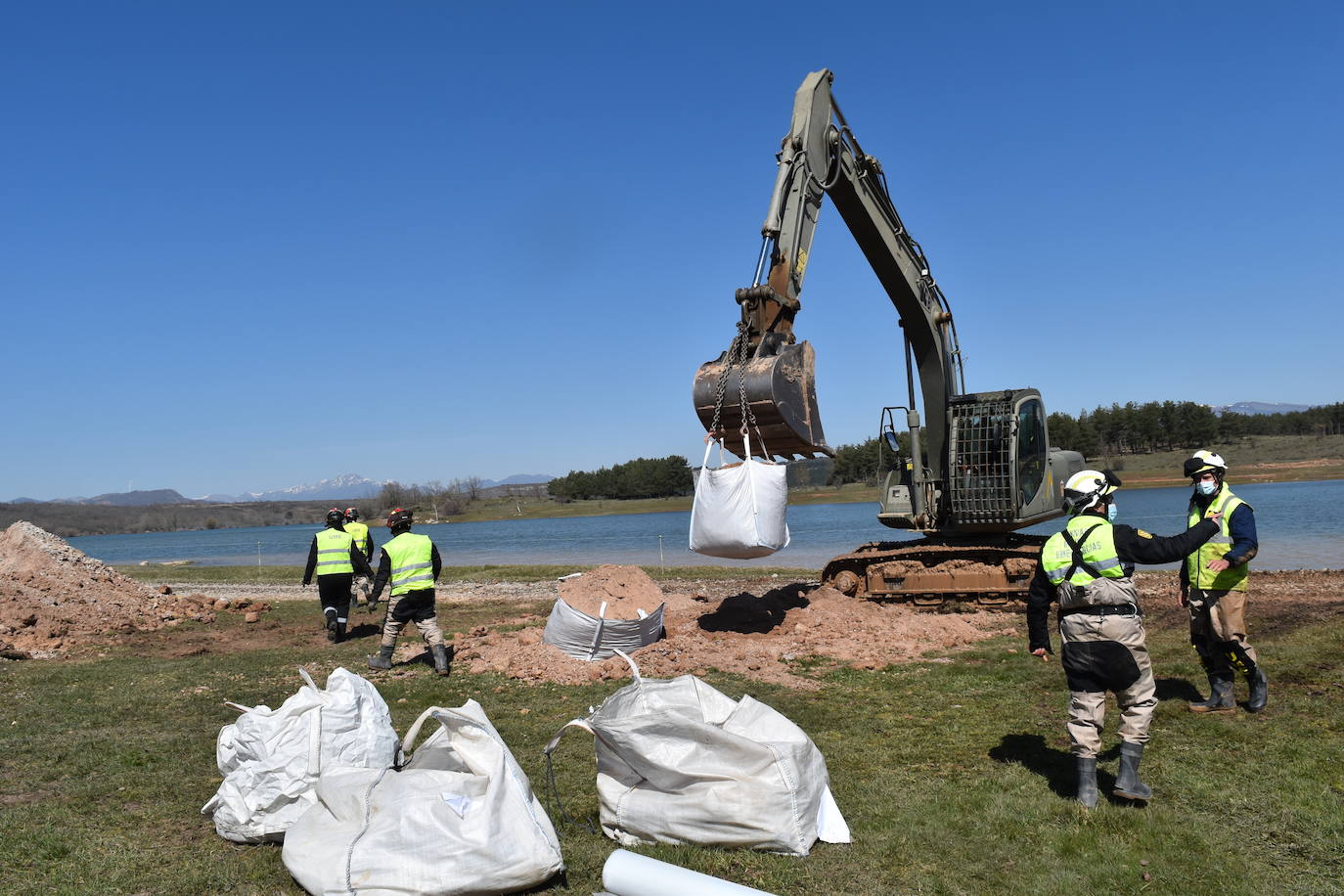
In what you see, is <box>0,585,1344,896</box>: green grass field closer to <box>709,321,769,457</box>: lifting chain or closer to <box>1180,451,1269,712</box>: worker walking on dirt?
<box>1180,451,1269,712</box>: worker walking on dirt

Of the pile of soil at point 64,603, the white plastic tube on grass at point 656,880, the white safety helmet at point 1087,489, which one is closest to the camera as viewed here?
the white plastic tube on grass at point 656,880

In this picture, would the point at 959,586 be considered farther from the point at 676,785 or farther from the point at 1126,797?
the point at 676,785

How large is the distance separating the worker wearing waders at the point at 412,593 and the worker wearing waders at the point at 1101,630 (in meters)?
6.82

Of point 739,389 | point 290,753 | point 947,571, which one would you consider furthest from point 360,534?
point 290,753

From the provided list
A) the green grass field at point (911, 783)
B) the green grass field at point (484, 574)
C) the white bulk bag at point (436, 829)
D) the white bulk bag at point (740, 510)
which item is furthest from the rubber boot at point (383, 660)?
Answer: the green grass field at point (484, 574)

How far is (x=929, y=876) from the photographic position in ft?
14.8

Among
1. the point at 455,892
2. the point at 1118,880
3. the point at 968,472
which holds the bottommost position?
the point at 1118,880

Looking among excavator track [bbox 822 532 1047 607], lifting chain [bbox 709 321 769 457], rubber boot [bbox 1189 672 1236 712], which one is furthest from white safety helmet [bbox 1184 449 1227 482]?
excavator track [bbox 822 532 1047 607]

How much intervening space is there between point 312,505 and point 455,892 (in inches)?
7532

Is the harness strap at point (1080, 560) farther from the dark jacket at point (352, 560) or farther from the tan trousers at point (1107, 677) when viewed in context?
the dark jacket at point (352, 560)

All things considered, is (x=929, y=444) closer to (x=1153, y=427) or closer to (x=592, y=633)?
(x=592, y=633)

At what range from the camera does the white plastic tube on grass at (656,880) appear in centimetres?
369

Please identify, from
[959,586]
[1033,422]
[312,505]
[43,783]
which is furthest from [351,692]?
[312,505]

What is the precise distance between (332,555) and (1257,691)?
1160 centimetres
